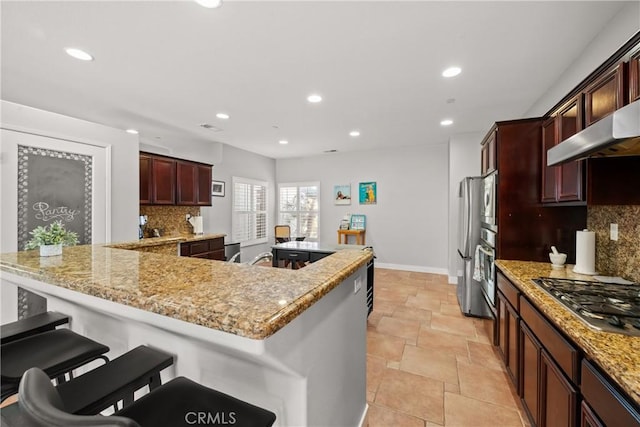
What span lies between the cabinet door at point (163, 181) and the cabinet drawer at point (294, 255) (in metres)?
2.17

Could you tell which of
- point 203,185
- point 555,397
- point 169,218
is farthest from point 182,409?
point 203,185

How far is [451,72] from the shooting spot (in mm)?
2695

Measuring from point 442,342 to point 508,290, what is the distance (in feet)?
3.57

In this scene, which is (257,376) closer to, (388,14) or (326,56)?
(388,14)

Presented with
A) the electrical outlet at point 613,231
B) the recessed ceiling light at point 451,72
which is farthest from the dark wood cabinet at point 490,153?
the electrical outlet at point 613,231

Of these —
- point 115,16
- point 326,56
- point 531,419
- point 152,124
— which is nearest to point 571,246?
point 531,419

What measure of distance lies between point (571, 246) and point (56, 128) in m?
5.01

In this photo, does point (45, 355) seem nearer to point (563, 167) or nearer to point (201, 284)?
point (201, 284)

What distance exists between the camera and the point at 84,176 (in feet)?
10.2

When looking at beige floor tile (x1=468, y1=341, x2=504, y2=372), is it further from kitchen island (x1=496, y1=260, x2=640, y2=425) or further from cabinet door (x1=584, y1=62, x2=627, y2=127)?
cabinet door (x1=584, y1=62, x2=627, y2=127)

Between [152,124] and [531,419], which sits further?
[152,124]

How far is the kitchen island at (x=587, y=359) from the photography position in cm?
90

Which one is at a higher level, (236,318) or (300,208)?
(300,208)

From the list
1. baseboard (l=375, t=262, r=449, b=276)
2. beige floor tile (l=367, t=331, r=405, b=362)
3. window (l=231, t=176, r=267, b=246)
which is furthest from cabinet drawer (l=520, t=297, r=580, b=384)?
window (l=231, t=176, r=267, b=246)
